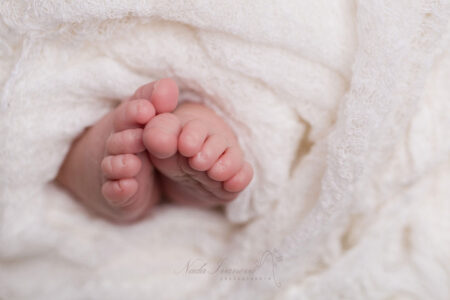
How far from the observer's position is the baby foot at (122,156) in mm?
576

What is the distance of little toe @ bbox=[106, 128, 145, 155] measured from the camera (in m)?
0.57

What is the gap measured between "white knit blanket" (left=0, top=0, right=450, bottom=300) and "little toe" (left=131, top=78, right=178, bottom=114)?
0.08 m

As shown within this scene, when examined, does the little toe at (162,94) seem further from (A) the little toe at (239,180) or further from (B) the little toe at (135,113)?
(A) the little toe at (239,180)

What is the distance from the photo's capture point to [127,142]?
572mm

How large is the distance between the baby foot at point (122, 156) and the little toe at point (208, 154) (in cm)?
8

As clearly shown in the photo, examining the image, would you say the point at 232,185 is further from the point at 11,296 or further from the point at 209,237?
the point at 11,296

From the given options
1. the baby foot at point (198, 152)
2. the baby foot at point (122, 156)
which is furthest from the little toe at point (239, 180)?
the baby foot at point (122, 156)

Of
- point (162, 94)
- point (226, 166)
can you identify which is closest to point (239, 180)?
point (226, 166)

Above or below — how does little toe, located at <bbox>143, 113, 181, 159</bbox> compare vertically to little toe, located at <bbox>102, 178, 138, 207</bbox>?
above
